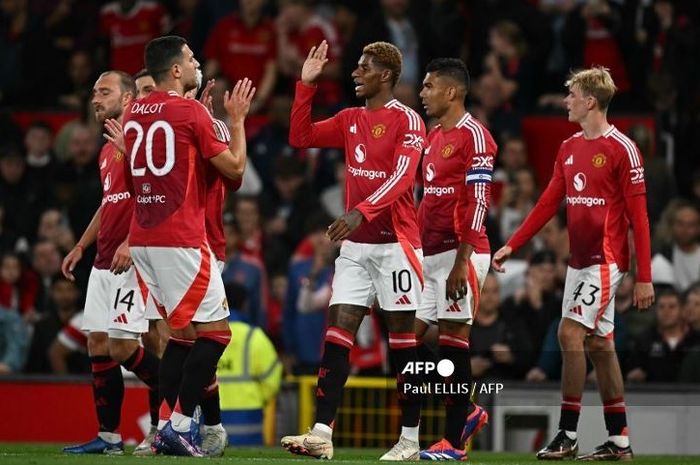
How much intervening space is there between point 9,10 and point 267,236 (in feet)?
17.2

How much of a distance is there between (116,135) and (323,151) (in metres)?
7.96

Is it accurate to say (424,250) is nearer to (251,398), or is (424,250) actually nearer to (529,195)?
(251,398)

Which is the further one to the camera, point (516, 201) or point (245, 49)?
point (245, 49)

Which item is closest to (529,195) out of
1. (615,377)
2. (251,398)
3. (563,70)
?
(563,70)

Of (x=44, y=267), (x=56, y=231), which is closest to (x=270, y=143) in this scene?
(x=56, y=231)

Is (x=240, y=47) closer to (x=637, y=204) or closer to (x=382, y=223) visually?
(x=637, y=204)

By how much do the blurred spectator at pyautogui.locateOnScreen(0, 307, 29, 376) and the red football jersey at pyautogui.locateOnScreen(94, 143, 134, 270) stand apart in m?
4.79

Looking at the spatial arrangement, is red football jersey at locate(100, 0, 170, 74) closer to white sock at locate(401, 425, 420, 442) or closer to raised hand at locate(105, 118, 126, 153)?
raised hand at locate(105, 118, 126, 153)

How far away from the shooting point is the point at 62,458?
10.5 metres

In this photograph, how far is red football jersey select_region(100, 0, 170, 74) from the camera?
19.8m

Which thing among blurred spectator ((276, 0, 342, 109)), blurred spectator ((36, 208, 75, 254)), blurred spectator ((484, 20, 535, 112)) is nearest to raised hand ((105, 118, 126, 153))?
blurred spectator ((36, 208, 75, 254))

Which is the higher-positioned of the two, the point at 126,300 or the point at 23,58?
the point at 23,58

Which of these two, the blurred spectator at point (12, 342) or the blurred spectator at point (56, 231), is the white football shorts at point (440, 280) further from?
the blurred spectator at point (56, 231)

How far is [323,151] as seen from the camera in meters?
19.0
